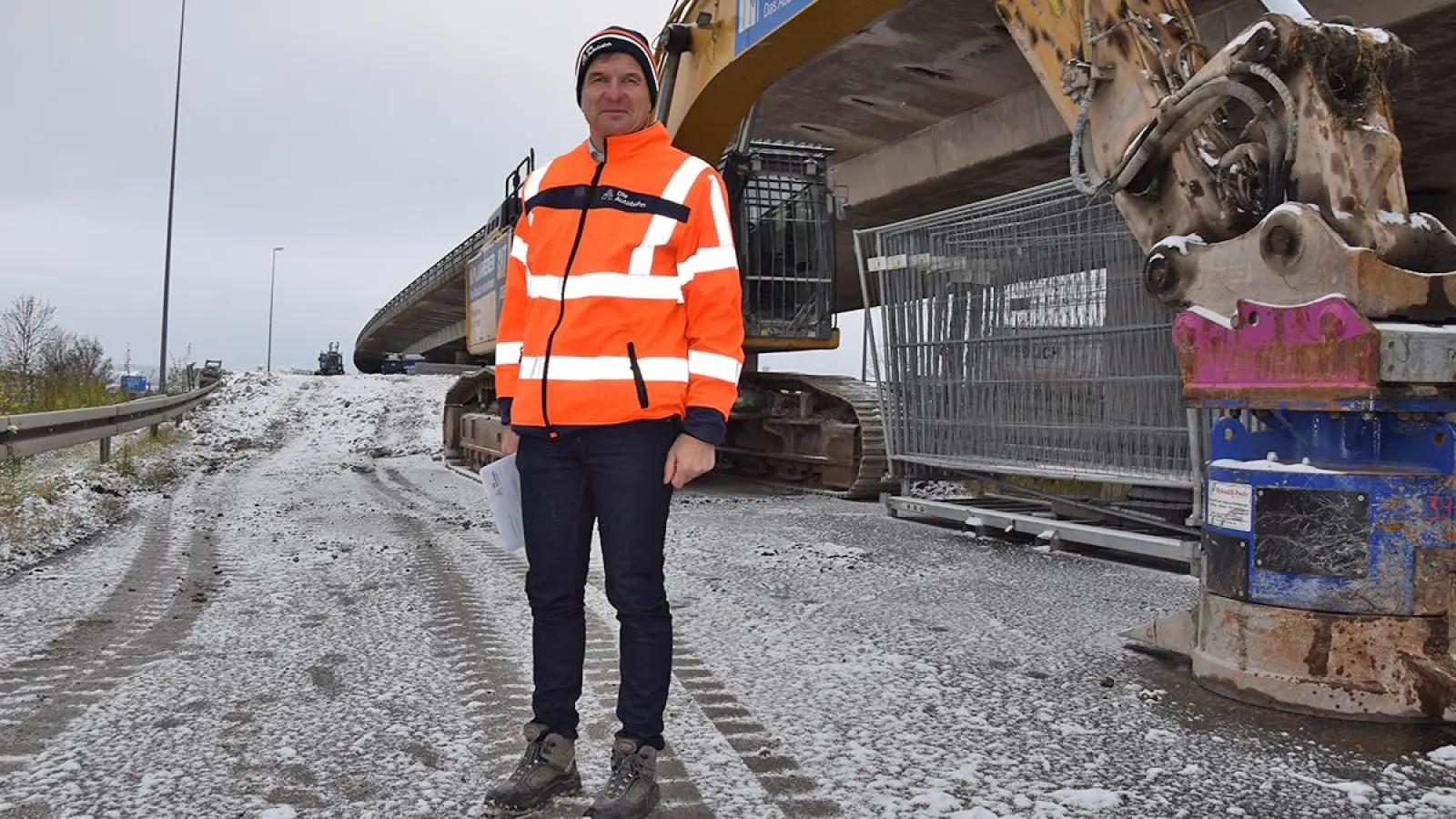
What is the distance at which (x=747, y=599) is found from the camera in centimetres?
500

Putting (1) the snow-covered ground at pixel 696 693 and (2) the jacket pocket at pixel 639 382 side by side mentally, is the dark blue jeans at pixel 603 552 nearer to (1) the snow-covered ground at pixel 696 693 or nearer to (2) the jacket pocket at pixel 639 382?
(2) the jacket pocket at pixel 639 382

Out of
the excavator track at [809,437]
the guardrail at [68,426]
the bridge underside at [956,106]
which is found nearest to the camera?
the guardrail at [68,426]

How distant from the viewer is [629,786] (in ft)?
8.13

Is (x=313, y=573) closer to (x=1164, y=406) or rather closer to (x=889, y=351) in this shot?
(x=889, y=351)

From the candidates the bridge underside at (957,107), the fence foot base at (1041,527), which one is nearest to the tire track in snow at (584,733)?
the fence foot base at (1041,527)

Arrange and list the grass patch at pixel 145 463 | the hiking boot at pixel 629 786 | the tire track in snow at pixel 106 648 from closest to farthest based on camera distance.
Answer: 1. the hiking boot at pixel 629 786
2. the tire track in snow at pixel 106 648
3. the grass patch at pixel 145 463

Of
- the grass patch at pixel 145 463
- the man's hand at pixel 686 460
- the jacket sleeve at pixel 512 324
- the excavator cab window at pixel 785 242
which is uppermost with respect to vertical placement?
the excavator cab window at pixel 785 242

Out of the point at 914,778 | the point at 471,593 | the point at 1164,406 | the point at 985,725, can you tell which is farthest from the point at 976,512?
the point at 914,778

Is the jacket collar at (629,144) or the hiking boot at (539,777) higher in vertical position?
the jacket collar at (629,144)

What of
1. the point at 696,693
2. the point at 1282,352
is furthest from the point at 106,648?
the point at 1282,352

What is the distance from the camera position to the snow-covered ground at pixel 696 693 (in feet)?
8.64

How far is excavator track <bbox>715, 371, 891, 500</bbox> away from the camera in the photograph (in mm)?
9945

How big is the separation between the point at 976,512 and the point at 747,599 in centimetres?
240

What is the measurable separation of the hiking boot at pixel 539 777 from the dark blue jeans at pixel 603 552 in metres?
0.04
